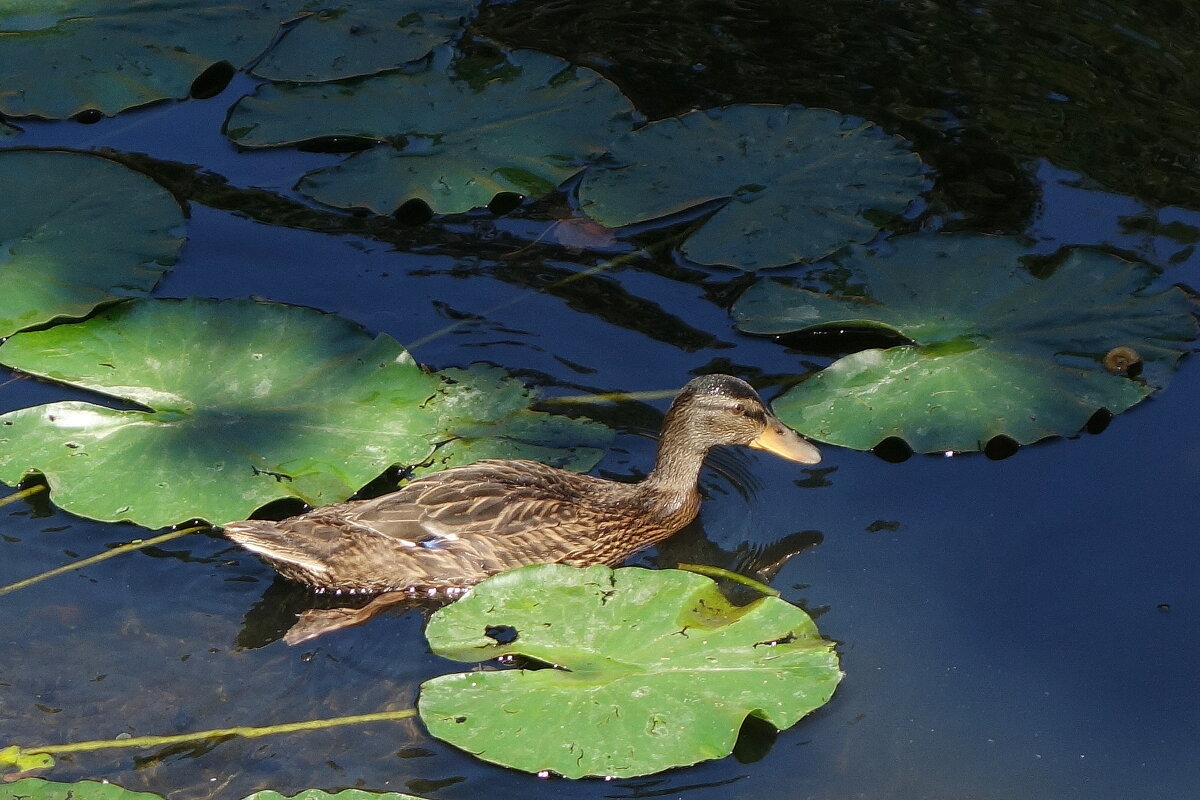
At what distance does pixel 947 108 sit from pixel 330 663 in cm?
497

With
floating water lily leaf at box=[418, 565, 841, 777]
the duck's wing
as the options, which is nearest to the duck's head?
the duck's wing

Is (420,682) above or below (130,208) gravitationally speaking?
below

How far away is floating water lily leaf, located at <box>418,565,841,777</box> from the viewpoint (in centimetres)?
449

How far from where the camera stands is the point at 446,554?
560 centimetres

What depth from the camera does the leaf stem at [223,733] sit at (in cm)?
467

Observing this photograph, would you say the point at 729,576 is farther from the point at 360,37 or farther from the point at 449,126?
the point at 360,37

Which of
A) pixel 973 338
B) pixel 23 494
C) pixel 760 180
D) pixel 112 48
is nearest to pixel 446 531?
pixel 23 494

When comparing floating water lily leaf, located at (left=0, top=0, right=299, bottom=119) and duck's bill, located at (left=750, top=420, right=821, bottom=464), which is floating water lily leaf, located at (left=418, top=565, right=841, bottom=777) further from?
floating water lily leaf, located at (left=0, top=0, right=299, bottom=119)

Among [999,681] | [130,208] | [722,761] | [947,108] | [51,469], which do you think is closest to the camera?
[722,761]

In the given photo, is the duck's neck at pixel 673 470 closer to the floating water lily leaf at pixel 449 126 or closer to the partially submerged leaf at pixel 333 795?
the floating water lily leaf at pixel 449 126

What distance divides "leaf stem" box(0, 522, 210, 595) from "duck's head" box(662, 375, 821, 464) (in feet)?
6.43

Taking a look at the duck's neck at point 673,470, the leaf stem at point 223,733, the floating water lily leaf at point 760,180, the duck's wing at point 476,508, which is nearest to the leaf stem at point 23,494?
the duck's wing at point 476,508

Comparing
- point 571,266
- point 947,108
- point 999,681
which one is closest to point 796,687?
point 999,681

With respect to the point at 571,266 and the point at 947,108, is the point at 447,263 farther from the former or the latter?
the point at 947,108
